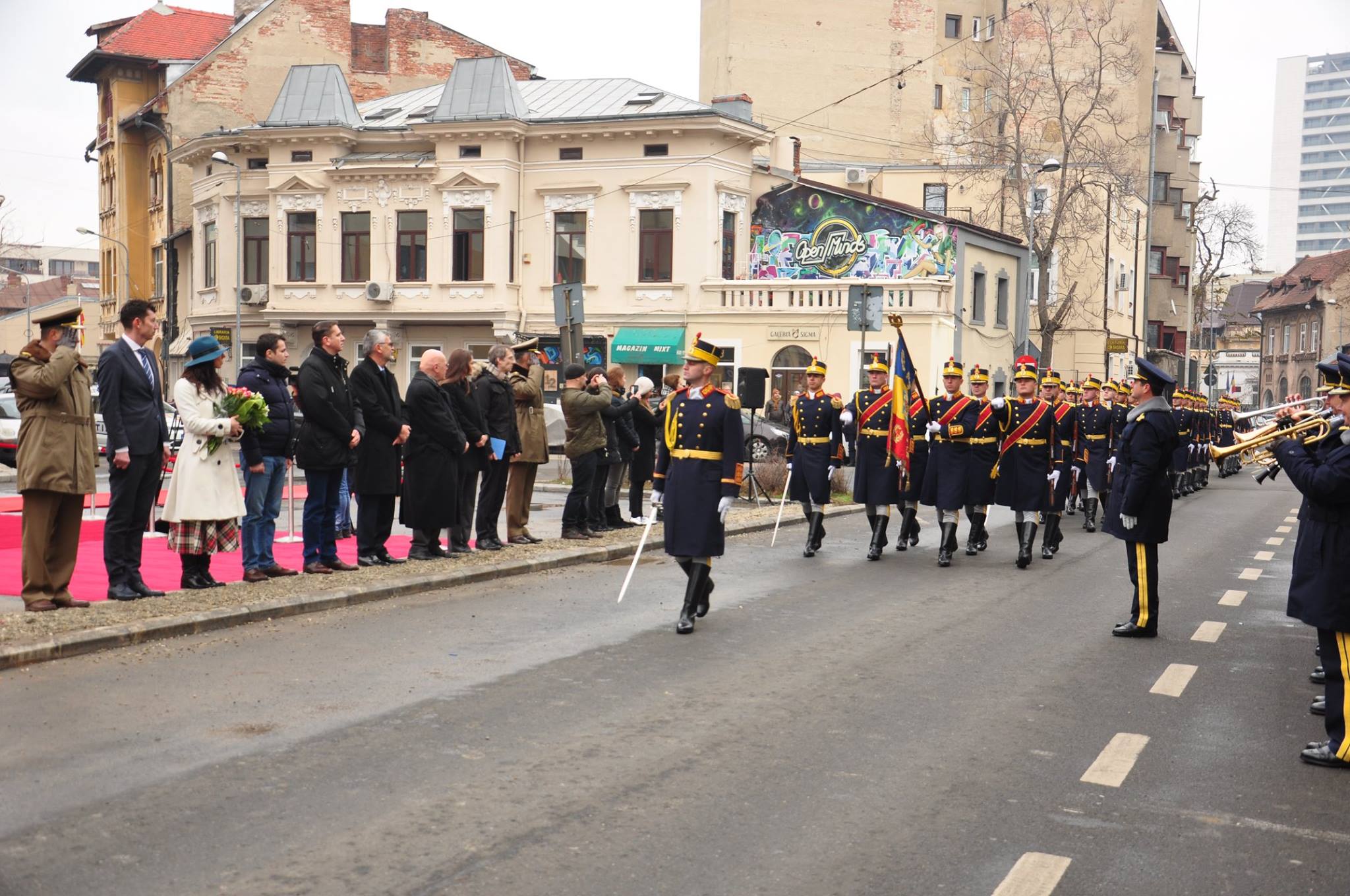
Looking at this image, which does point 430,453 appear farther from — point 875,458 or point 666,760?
point 666,760

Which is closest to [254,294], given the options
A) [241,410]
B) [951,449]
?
[951,449]

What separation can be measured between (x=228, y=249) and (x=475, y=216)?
862 centimetres

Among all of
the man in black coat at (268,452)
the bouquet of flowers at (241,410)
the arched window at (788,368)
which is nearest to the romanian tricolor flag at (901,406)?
the man in black coat at (268,452)

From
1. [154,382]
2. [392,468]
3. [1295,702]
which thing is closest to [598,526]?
[392,468]

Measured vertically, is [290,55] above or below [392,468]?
above

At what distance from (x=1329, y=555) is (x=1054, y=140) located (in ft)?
163

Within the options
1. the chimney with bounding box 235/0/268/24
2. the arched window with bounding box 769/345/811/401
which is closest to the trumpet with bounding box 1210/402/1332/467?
the arched window with bounding box 769/345/811/401

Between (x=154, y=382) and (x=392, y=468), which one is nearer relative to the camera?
(x=154, y=382)

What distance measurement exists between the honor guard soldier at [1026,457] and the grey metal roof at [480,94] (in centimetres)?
2855

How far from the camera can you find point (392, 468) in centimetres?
1212

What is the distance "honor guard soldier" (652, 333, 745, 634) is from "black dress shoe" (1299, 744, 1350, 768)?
4363 mm

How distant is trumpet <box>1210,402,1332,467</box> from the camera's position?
274 inches

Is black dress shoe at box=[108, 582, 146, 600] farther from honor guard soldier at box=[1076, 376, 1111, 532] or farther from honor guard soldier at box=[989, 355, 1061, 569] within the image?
honor guard soldier at box=[1076, 376, 1111, 532]

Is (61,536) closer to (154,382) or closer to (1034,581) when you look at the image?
(154,382)
